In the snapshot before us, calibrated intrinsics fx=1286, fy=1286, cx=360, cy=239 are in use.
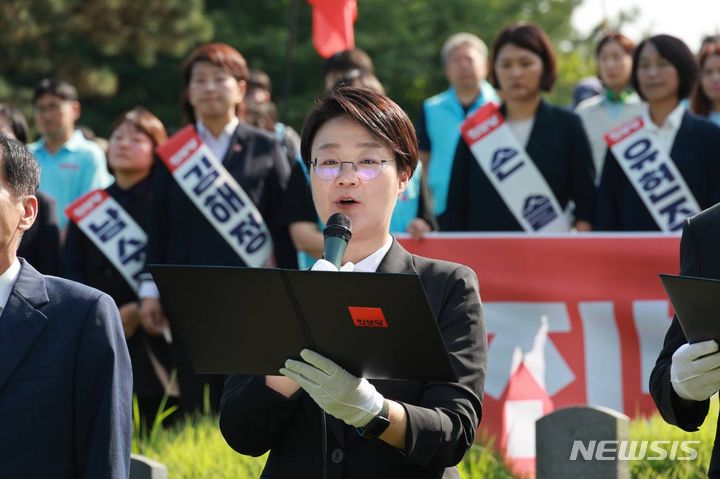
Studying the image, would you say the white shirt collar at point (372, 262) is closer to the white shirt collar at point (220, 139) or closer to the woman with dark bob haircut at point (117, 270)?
the white shirt collar at point (220, 139)

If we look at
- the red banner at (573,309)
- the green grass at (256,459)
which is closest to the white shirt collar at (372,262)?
the green grass at (256,459)

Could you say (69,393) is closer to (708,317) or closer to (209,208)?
(708,317)

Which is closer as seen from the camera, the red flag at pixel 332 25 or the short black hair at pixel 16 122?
the short black hair at pixel 16 122

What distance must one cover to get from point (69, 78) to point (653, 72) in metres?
18.9

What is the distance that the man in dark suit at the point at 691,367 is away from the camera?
3.07m

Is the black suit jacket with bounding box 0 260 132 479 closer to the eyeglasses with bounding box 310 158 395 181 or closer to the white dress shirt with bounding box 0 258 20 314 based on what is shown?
the white dress shirt with bounding box 0 258 20 314

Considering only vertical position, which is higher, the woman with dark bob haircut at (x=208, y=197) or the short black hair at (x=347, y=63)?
the short black hair at (x=347, y=63)

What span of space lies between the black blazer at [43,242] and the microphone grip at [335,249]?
3.91 metres

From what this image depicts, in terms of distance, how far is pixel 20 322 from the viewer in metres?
3.23

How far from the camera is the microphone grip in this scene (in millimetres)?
3102

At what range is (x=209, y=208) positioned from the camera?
682 centimetres

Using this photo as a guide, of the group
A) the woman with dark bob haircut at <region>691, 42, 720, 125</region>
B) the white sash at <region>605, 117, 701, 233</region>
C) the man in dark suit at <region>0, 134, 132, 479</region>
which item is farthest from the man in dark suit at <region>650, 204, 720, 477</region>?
the woman with dark bob haircut at <region>691, 42, 720, 125</region>

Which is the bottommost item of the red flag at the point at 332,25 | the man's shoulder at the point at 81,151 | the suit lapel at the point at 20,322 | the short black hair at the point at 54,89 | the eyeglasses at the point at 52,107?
the suit lapel at the point at 20,322

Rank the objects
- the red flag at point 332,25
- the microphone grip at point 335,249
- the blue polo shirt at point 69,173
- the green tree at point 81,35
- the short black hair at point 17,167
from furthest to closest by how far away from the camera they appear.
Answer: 1. the green tree at point 81,35
2. the red flag at point 332,25
3. the blue polo shirt at point 69,173
4. the short black hair at point 17,167
5. the microphone grip at point 335,249
